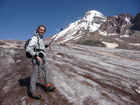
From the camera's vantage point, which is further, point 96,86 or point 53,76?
point 53,76

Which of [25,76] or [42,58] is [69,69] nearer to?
[25,76]

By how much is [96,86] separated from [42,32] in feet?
19.2

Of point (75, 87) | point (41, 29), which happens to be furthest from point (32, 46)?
point (75, 87)

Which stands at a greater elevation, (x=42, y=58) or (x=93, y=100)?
(x=42, y=58)

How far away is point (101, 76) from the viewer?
18938 mm

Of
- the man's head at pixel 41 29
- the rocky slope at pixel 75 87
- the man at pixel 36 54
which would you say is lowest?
the rocky slope at pixel 75 87

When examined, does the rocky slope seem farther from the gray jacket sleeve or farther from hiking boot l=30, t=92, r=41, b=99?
the gray jacket sleeve

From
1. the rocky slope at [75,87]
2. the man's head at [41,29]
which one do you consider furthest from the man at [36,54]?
the rocky slope at [75,87]

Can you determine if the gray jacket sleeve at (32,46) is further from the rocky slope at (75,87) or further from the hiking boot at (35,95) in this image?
the rocky slope at (75,87)

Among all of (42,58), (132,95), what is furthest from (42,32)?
(132,95)

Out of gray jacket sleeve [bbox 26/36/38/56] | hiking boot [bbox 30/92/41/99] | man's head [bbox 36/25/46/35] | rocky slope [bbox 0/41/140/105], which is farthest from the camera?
rocky slope [bbox 0/41/140/105]

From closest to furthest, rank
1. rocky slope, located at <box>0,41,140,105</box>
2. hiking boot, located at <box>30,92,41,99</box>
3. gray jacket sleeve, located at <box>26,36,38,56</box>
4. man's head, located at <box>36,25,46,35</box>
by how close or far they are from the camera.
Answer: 1. gray jacket sleeve, located at <box>26,36,38,56</box>
2. hiking boot, located at <box>30,92,41,99</box>
3. man's head, located at <box>36,25,46,35</box>
4. rocky slope, located at <box>0,41,140,105</box>

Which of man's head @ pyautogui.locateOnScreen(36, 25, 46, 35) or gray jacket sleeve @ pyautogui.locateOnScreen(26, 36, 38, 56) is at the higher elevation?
man's head @ pyautogui.locateOnScreen(36, 25, 46, 35)

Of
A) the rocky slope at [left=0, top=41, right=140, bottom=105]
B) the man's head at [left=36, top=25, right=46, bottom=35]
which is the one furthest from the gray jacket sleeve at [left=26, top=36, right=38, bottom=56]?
the rocky slope at [left=0, top=41, right=140, bottom=105]
